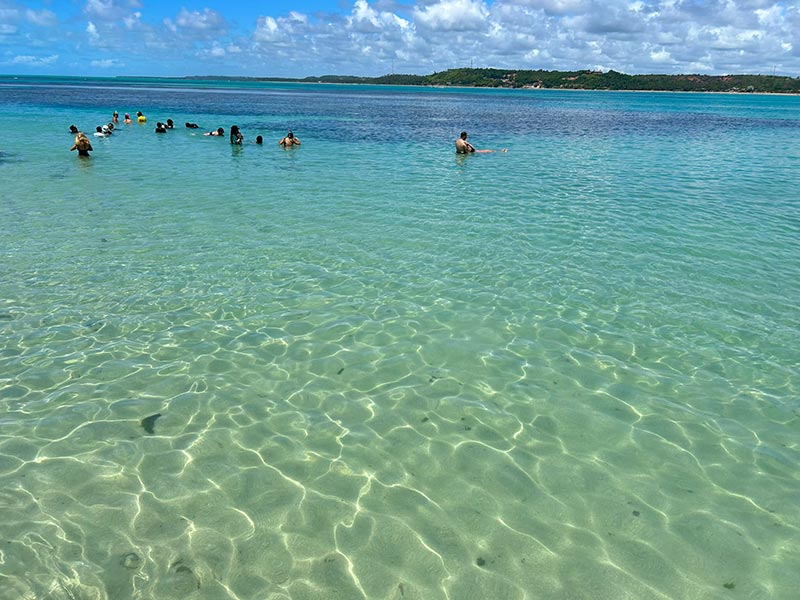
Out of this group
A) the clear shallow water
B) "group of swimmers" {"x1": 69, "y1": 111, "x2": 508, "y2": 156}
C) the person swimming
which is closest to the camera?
the clear shallow water

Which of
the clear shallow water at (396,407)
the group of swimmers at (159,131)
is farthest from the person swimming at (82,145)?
the clear shallow water at (396,407)

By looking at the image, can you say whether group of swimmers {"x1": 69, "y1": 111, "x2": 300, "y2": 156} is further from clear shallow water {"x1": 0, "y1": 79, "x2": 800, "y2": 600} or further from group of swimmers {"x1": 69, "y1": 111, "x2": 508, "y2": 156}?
clear shallow water {"x1": 0, "y1": 79, "x2": 800, "y2": 600}

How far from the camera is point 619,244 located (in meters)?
13.5

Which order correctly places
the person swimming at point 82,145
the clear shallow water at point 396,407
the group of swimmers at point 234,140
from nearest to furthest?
the clear shallow water at point 396,407 → the person swimming at point 82,145 → the group of swimmers at point 234,140

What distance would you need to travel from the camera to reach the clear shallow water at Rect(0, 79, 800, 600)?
4652 millimetres

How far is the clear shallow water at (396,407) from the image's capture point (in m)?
4.65

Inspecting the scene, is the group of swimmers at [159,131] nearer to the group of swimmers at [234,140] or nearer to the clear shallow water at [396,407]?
the group of swimmers at [234,140]

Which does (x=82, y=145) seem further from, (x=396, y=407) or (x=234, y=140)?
(x=396, y=407)

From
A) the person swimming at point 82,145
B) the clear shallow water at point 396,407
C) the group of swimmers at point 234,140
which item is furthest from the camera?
the group of swimmers at point 234,140

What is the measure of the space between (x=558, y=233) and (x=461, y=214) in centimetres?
331

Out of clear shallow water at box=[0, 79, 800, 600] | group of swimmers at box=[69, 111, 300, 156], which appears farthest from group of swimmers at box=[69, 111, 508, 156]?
clear shallow water at box=[0, 79, 800, 600]

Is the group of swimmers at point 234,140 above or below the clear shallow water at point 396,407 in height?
above

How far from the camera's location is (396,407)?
269 inches

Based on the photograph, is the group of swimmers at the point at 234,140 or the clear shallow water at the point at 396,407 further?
the group of swimmers at the point at 234,140
